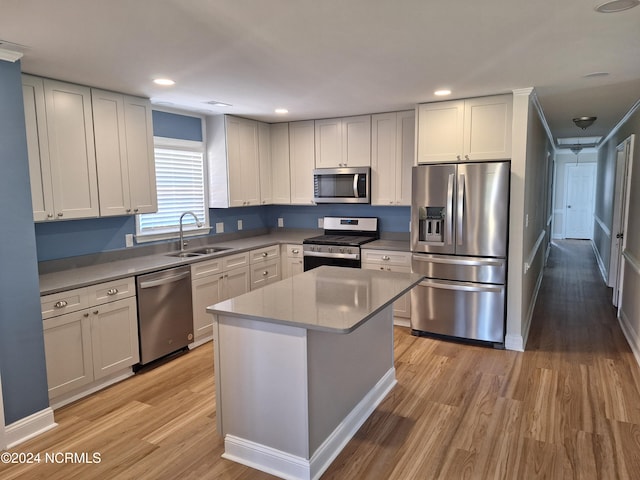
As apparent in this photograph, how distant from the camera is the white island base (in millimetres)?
2256

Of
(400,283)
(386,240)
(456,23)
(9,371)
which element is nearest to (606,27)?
(456,23)

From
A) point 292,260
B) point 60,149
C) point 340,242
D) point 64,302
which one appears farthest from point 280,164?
point 64,302

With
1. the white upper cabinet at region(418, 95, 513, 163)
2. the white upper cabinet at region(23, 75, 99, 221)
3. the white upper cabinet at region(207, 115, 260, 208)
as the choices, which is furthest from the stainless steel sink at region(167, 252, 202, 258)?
the white upper cabinet at region(418, 95, 513, 163)

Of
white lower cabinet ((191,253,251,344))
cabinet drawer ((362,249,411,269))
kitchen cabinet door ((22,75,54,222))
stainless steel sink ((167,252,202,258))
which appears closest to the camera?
kitchen cabinet door ((22,75,54,222))

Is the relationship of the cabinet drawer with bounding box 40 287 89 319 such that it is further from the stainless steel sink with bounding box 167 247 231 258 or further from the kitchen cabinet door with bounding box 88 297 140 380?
the stainless steel sink with bounding box 167 247 231 258

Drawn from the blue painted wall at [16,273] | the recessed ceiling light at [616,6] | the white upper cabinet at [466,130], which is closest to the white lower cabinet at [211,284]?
the blue painted wall at [16,273]

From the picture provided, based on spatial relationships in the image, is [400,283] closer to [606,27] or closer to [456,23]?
[456,23]

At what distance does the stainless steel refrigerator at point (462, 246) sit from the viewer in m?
3.89

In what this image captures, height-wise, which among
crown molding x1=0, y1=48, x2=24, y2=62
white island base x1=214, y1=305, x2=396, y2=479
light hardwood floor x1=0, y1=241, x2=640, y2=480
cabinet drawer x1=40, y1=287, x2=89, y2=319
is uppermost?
crown molding x1=0, y1=48, x2=24, y2=62

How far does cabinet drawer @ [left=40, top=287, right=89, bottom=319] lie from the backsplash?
0.60 m

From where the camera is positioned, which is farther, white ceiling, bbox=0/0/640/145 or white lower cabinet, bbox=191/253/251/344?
white lower cabinet, bbox=191/253/251/344

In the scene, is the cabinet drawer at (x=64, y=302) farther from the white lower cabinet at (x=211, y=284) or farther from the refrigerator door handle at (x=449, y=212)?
the refrigerator door handle at (x=449, y=212)

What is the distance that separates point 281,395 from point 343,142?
3.47m

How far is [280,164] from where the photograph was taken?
18.2 ft
